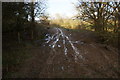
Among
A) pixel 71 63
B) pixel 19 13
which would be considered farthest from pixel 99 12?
pixel 19 13

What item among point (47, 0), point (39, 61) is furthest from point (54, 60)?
point (47, 0)

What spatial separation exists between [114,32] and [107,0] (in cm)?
374

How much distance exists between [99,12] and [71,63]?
26.5ft

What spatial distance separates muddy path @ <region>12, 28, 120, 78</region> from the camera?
6785mm

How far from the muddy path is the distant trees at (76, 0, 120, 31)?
2.46 metres

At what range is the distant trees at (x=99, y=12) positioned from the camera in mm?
10774

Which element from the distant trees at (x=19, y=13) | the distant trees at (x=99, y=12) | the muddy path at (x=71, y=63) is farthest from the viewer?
the distant trees at (x=99, y=12)

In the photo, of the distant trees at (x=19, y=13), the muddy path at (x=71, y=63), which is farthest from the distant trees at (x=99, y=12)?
the distant trees at (x=19, y=13)

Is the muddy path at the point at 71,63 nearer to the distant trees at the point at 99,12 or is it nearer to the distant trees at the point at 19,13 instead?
the distant trees at the point at 99,12

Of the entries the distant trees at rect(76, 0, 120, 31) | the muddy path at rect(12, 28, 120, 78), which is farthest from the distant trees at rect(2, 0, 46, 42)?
the distant trees at rect(76, 0, 120, 31)

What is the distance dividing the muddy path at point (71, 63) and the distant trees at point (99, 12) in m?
2.46

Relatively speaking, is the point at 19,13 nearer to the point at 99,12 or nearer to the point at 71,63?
the point at 71,63

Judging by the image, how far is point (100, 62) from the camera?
324 inches

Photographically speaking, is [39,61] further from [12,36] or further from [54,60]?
[12,36]
